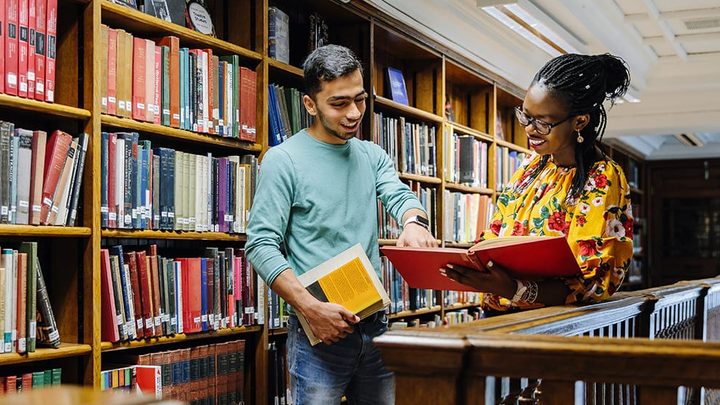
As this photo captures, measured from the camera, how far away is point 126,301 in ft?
8.27

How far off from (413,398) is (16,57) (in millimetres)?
1558

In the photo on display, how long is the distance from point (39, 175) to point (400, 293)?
2243 mm

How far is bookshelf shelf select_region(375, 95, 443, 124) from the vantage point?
3.97 m

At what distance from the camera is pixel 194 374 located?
2.82m

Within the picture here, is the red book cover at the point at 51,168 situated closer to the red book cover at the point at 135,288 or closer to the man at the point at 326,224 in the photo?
the red book cover at the point at 135,288

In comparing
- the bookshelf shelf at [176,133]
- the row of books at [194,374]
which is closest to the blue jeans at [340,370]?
the row of books at [194,374]

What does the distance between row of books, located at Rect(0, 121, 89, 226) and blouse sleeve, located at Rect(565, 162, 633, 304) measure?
1.31 metres

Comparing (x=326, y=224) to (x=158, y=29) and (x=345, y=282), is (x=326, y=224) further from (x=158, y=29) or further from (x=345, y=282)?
(x=158, y=29)

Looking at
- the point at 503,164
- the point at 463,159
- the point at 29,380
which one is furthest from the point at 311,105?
the point at 503,164

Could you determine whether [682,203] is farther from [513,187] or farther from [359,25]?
[513,187]

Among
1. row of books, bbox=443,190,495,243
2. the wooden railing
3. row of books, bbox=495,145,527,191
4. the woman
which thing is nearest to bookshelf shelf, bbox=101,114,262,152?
the woman

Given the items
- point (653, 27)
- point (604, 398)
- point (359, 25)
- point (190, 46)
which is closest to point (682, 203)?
point (653, 27)

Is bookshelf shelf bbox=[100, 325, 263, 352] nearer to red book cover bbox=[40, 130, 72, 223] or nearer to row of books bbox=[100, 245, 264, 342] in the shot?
row of books bbox=[100, 245, 264, 342]

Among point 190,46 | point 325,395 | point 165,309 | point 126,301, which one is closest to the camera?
point 325,395
